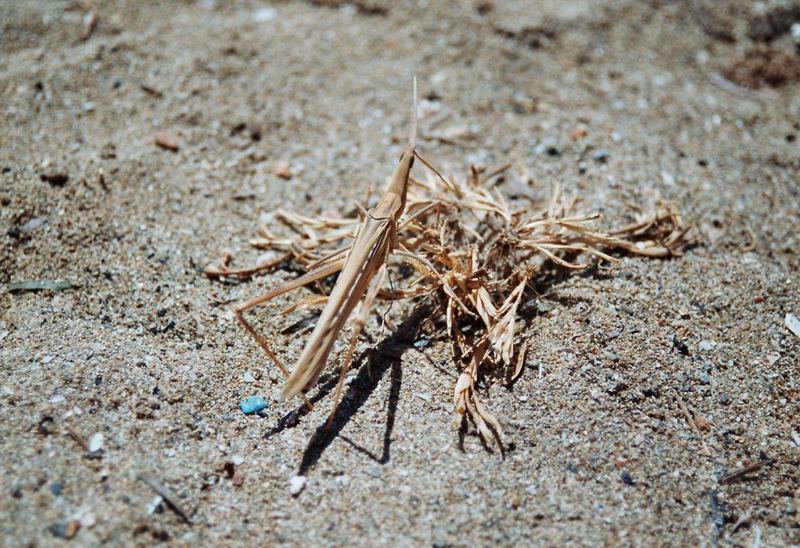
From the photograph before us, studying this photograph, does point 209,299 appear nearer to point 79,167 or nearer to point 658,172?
point 79,167

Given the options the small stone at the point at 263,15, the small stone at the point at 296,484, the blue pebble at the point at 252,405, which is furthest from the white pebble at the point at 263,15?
the small stone at the point at 296,484

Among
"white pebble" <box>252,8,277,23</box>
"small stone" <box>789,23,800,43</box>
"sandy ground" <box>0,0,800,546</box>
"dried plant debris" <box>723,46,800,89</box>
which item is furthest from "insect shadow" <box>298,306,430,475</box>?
"small stone" <box>789,23,800,43</box>

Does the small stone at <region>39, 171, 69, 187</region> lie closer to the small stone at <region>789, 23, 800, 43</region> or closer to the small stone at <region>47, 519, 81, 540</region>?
the small stone at <region>47, 519, 81, 540</region>

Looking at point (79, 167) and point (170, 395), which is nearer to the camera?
point (170, 395)

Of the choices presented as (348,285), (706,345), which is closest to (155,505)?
(348,285)

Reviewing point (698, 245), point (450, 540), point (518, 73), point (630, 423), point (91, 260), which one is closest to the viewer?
point (450, 540)

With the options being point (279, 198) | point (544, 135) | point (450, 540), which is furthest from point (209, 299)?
point (544, 135)

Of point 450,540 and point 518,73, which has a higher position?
point 518,73
